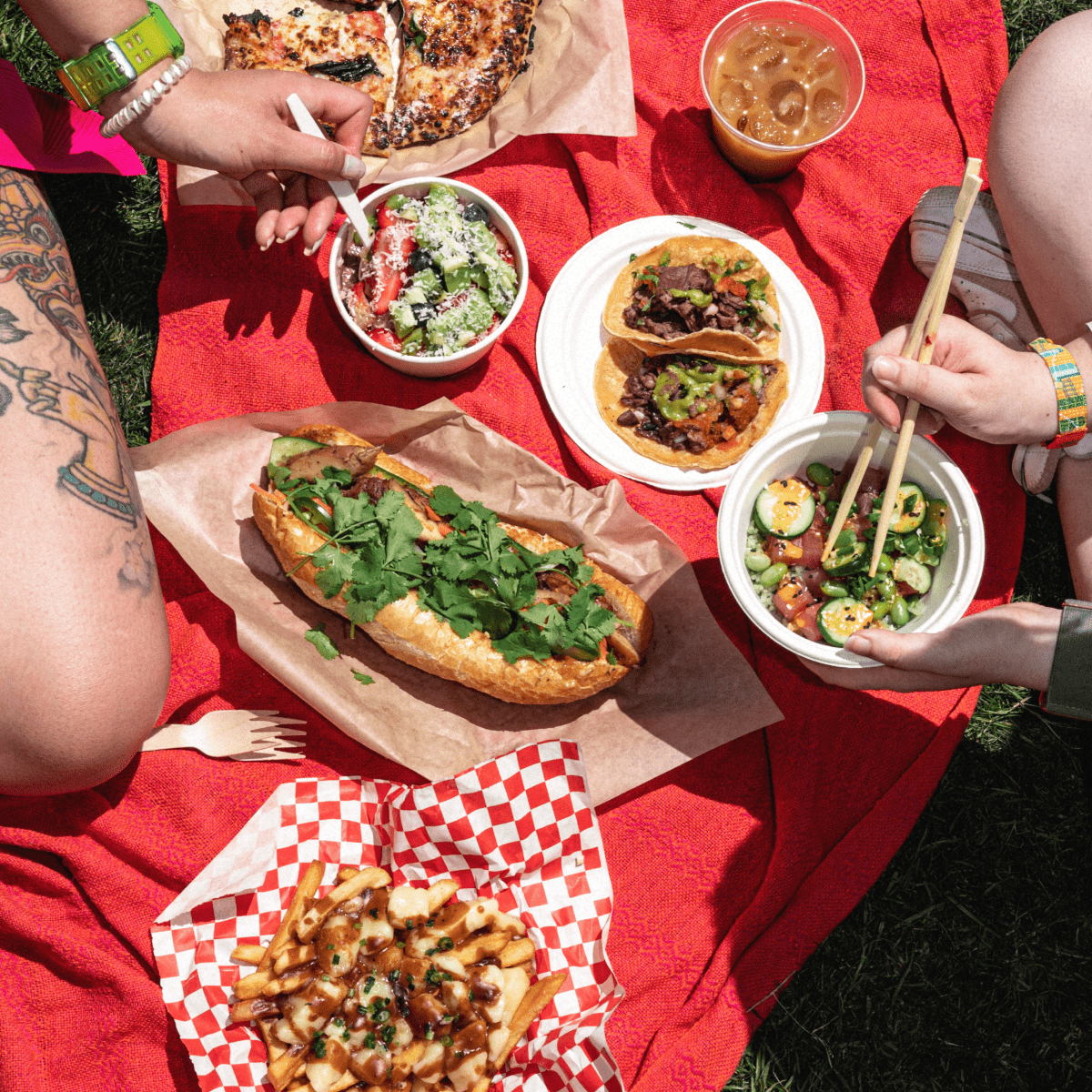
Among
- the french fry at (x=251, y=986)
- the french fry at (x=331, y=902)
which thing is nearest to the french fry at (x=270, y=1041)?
the french fry at (x=251, y=986)

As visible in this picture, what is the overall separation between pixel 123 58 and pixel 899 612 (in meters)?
3.24

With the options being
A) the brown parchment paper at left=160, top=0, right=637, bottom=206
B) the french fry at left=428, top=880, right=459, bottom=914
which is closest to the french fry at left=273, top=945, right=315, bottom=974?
the french fry at left=428, top=880, right=459, bottom=914

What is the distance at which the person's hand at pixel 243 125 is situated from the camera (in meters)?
3.12

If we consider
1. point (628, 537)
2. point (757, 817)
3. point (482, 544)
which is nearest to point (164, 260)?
point (482, 544)

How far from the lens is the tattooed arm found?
3051 millimetres

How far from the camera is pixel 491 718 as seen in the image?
3.67m

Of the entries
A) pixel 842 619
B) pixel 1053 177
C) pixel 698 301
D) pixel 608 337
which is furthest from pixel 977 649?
pixel 608 337

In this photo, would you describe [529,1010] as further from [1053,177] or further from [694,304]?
[1053,177]

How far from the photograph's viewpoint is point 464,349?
3541 mm

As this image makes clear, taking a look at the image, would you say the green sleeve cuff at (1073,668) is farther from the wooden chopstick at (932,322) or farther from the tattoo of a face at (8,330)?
the tattoo of a face at (8,330)

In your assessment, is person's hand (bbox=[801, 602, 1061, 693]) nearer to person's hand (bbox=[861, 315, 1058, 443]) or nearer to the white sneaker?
person's hand (bbox=[861, 315, 1058, 443])

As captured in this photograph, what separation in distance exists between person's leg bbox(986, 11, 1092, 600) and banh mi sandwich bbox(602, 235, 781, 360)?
0.98 m

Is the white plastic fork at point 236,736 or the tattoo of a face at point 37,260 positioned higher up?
the tattoo of a face at point 37,260

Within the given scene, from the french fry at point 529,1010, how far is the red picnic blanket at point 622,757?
56 cm
